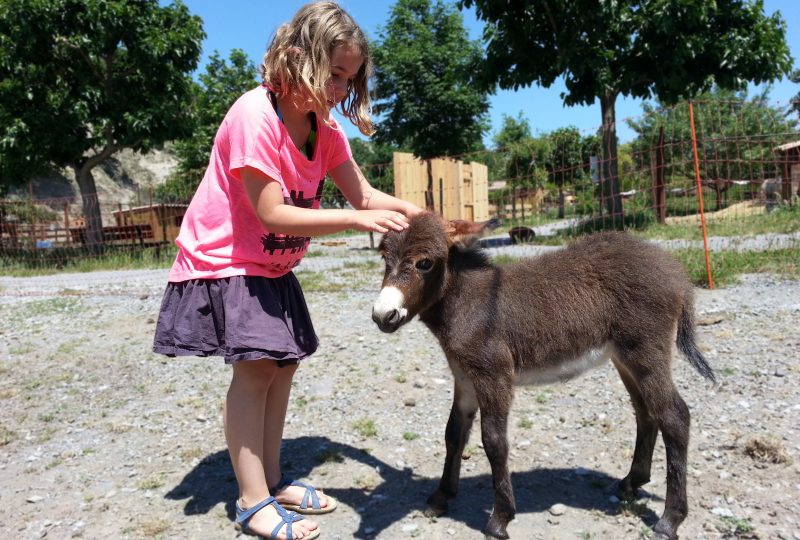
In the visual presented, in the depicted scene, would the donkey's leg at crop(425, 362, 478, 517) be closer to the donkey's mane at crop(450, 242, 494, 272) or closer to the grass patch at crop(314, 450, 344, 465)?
the donkey's mane at crop(450, 242, 494, 272)

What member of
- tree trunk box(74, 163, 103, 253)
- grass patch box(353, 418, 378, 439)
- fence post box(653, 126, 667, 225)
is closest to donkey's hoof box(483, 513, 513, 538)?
grass patch box(353, 418, 378, 439)

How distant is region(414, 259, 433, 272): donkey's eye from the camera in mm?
2910

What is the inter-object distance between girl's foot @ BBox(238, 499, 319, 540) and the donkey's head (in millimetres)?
1180

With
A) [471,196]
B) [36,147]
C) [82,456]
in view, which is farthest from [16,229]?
[82,456]

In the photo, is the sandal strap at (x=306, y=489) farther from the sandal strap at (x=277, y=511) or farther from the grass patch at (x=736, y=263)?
the grass patch at (x=736, y=263)

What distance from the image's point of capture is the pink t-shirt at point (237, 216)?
8.86ft

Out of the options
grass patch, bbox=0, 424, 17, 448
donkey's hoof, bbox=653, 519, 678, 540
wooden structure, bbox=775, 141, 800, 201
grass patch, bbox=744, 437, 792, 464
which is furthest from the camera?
wooden structure, bbox=775, 141, 800, 201

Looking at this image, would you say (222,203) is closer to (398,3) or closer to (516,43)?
(516,43)

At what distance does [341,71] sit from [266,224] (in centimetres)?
84

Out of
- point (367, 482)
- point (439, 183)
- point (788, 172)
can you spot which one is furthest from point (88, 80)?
point (788, 172)

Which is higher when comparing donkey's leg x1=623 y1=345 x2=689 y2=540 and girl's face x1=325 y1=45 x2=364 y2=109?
girl's face x1=325 y1=45 x2=364 y2=109

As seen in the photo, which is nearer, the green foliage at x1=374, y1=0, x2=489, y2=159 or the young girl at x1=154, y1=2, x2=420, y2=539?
the young girl at x1=154, y1=2, x2=420, y2=539

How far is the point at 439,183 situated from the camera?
17.7 metres

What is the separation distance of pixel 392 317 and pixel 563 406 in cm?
231
